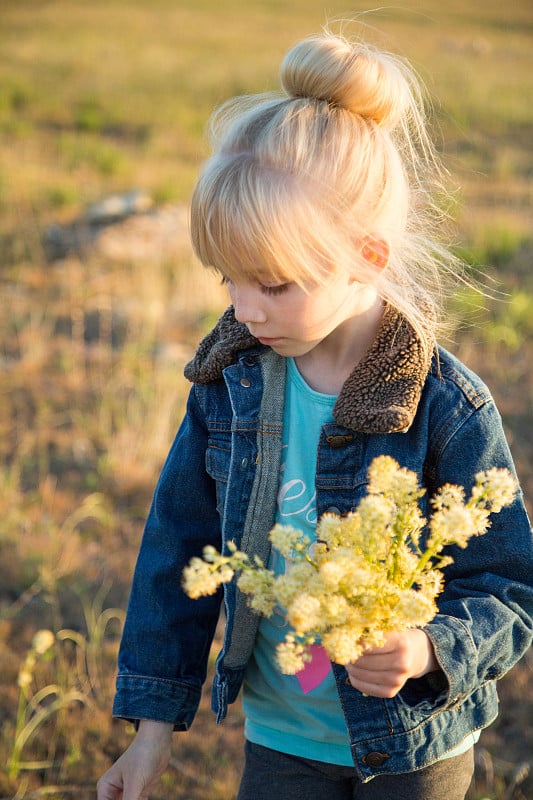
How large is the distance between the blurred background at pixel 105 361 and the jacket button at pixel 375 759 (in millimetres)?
896

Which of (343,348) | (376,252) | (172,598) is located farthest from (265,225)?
(172,598)

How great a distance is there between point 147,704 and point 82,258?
207 inches

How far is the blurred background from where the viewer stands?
96.1 inches

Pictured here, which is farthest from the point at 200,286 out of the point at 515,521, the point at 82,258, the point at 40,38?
the point at 40,38

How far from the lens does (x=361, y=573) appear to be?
859 mm

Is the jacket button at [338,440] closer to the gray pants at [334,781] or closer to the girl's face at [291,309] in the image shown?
the girl's face at [291,309]

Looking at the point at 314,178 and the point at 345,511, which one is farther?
the point at 345,511

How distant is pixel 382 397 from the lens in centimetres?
141

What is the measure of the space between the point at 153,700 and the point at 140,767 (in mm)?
132

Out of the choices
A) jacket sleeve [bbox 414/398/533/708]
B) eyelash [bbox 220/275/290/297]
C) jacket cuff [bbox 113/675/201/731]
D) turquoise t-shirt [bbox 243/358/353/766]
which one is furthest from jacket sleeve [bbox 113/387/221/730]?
jacket sleeve [bbox 414/398/533/708]

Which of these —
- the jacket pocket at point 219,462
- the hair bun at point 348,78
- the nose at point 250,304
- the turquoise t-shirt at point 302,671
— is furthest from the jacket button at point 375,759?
the hair bun at point 348,78

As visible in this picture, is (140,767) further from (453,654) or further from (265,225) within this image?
(265,225)

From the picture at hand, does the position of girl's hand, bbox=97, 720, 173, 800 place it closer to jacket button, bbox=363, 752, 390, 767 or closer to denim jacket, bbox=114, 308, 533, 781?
denim jacket, bbox=114, 308, 533, 781

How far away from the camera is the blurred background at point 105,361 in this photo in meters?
2.44
